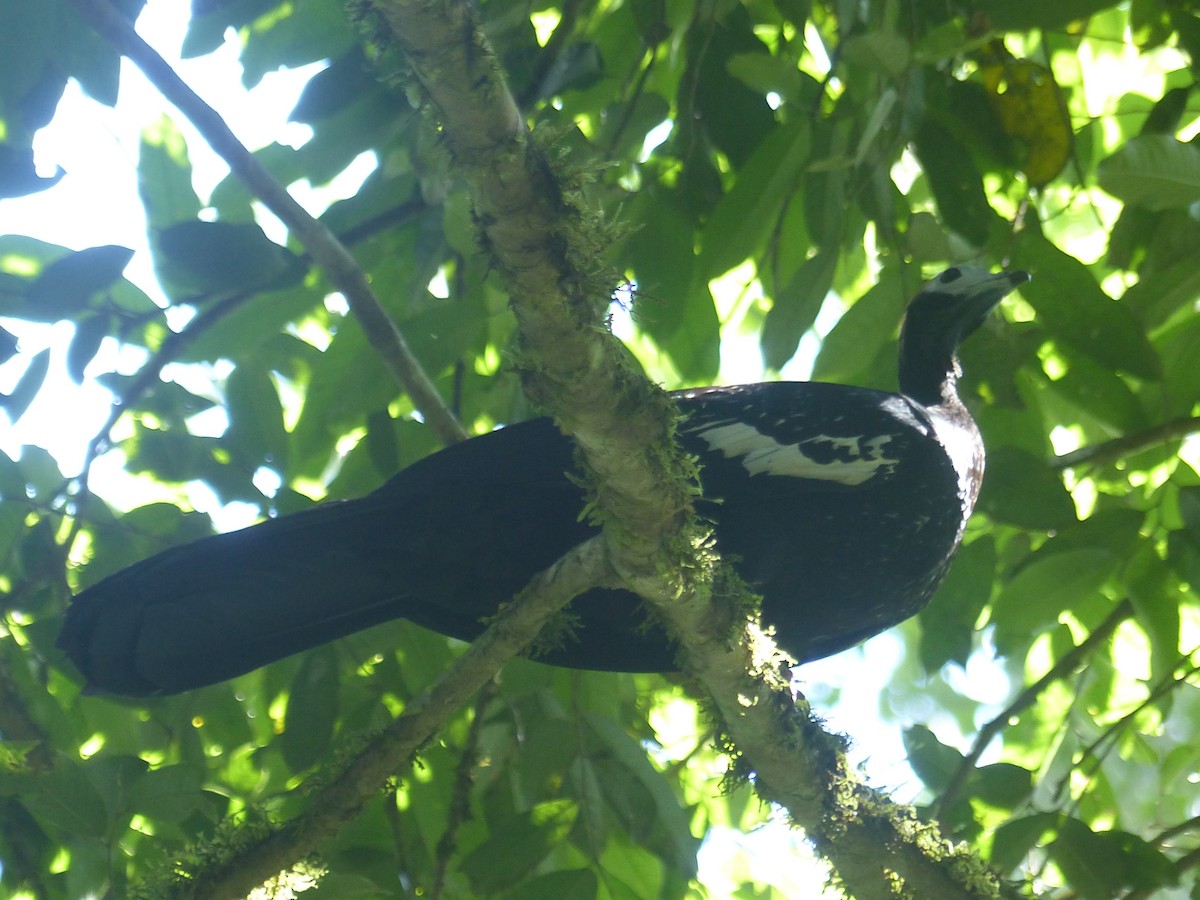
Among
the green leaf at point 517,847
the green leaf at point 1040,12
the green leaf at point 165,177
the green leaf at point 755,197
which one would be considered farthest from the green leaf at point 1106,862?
the green leaf at point 165,177

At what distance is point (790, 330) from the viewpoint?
7.84ft

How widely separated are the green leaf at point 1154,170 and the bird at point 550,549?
77 cm

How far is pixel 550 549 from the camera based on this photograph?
2383 mm

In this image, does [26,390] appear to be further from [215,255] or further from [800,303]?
[800,303]

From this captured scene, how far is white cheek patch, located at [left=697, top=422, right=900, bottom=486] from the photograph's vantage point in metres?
2.47

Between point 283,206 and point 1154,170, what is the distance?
5.14ft

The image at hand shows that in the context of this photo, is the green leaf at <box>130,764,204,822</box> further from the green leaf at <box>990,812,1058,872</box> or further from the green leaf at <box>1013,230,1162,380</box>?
the green leaf at <box>1013,230,1162,380</box>

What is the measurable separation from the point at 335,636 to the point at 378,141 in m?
1.06

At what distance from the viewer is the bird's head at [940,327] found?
9.96 ft

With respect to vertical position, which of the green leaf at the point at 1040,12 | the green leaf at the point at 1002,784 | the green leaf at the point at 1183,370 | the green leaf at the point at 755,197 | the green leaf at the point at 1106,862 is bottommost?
the green leaf at the point at 1106,862

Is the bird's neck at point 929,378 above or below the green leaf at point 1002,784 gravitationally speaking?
above

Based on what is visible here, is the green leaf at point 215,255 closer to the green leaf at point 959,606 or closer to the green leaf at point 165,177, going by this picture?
the green leaf at point 165,177

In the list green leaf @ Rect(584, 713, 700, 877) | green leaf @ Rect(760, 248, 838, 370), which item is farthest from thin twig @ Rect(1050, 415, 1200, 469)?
green leaf @ Rect(584, 713, 700, 877)

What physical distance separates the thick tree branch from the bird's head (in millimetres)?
1375
